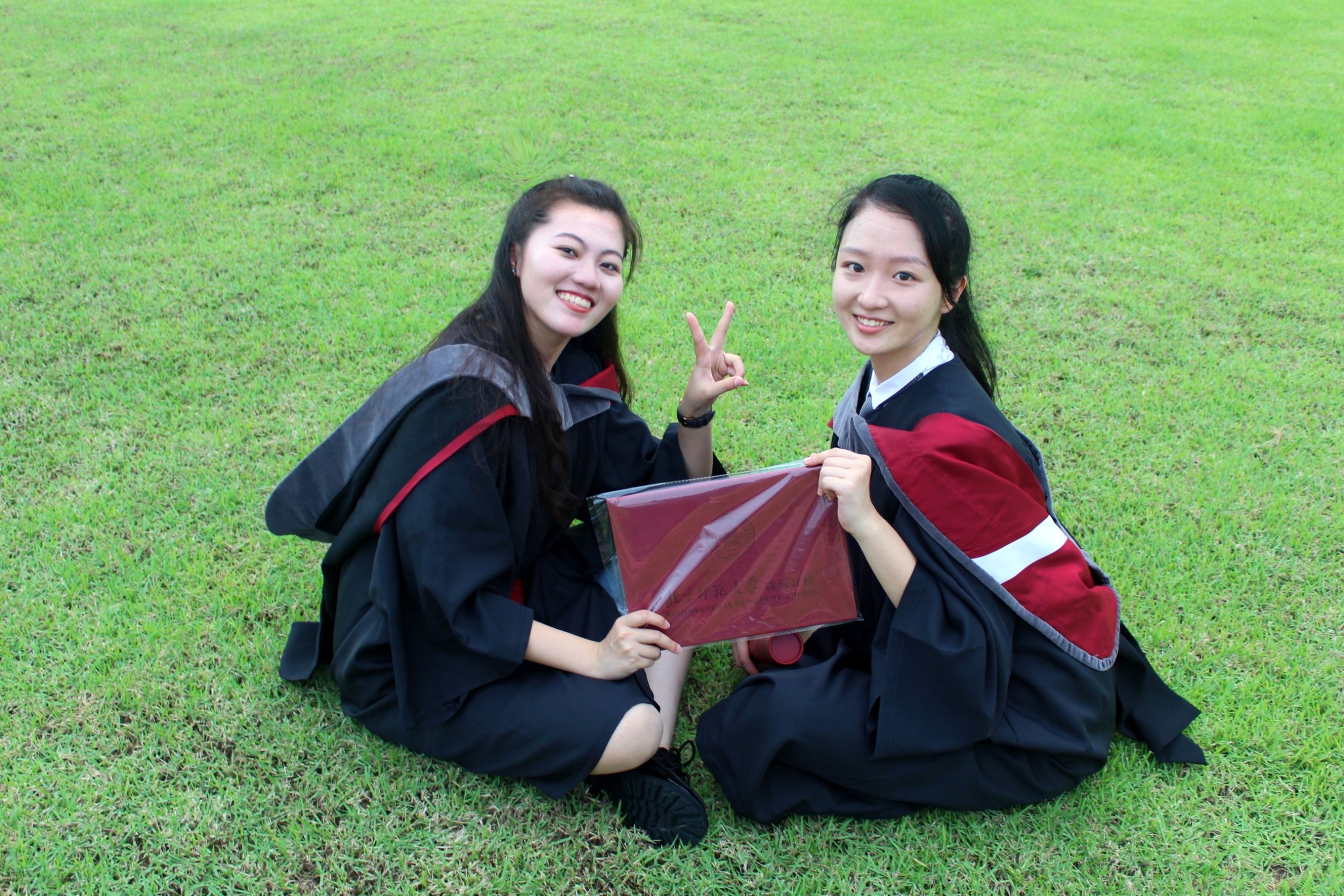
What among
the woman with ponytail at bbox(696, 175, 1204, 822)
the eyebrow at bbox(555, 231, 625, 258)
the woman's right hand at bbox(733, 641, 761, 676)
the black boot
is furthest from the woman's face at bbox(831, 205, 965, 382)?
the black boot

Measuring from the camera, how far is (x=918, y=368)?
7.54 feet

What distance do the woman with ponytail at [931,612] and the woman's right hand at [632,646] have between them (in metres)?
0.26

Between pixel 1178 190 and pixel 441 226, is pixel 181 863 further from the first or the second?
pixel 1178 190

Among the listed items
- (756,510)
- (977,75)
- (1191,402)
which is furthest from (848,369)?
(977,75)

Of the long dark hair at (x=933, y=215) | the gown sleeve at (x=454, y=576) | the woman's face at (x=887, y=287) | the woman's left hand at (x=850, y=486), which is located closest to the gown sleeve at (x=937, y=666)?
the woman's left hand at (x=850, y=486)

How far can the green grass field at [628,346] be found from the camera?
7.43 feet

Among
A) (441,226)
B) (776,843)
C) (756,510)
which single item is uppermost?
(756,510)

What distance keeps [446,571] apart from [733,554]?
0.63 m

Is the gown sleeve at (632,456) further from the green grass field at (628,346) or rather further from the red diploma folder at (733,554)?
the green grass field at (628,346)

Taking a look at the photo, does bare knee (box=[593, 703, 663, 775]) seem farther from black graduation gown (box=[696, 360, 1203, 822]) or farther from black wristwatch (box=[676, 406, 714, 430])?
black wristwatch (box=[676, 406, 714, 430])

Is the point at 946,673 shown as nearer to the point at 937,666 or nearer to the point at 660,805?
the point at 937,666

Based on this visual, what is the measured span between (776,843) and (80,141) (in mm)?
6398

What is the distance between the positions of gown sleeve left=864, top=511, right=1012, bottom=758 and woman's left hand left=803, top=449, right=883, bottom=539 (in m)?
0.14

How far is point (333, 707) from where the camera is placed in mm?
2562
